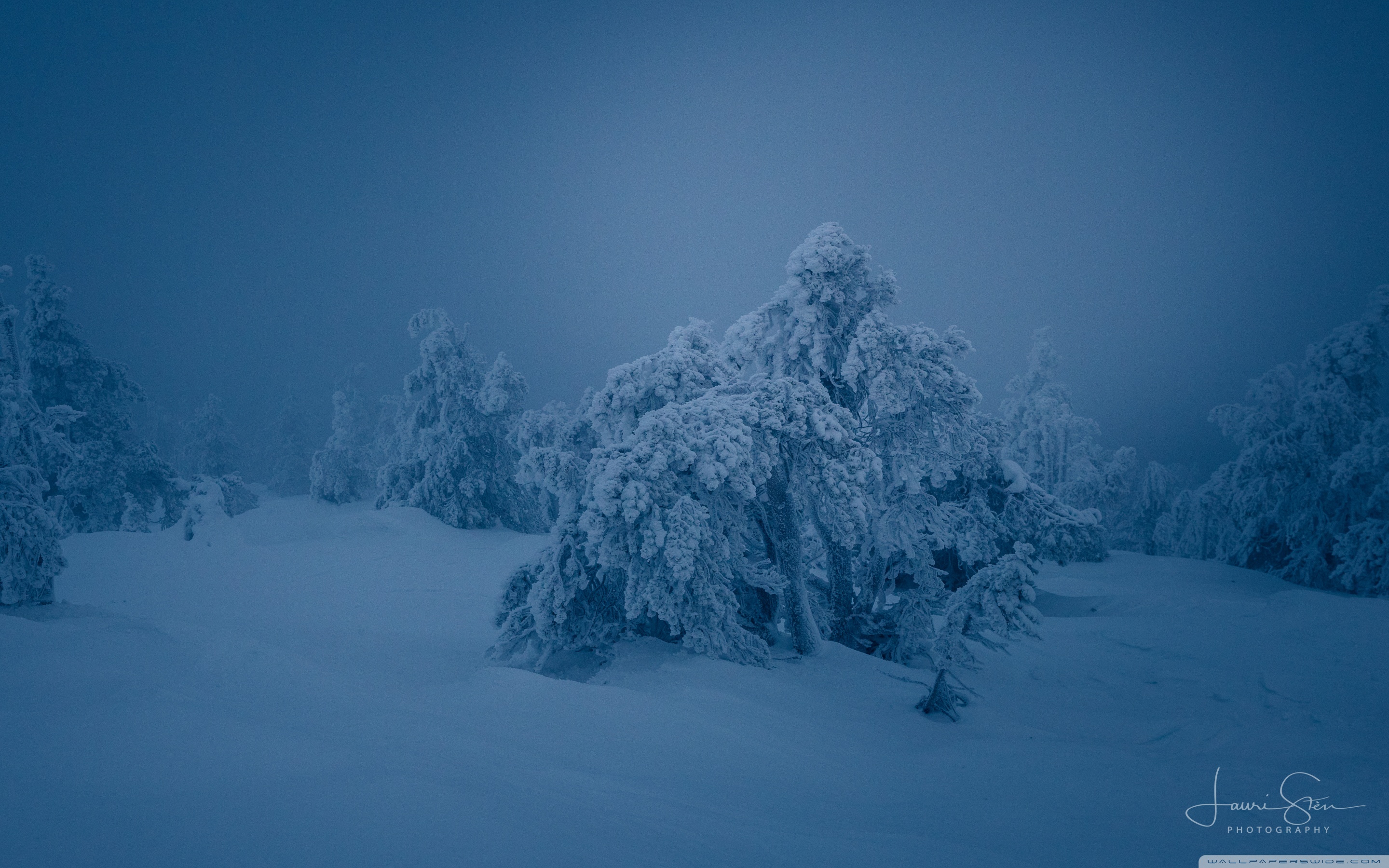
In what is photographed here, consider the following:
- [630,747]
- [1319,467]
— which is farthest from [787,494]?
[1319,467]

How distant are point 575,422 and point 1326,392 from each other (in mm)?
26835

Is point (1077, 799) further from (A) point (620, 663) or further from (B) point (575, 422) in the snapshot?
(B) point (575, 422)

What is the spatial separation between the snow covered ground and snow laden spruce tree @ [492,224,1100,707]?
4.13 feet

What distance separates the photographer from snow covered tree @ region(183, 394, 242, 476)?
2072 inches

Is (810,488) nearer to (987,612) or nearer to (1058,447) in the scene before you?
(987,612)

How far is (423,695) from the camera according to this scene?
28.2 ft

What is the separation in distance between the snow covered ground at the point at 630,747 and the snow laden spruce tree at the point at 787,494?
1.26m

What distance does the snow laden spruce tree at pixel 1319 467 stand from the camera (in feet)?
69.7

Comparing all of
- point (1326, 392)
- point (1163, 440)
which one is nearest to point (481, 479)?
point (1326, 392)

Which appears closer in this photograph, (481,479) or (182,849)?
(182,849)

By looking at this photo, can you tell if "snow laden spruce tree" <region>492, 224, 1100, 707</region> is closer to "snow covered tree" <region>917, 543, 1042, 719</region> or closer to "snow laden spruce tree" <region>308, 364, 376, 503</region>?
"snow covered tree" <region>917, 543, 1042, 719</region>

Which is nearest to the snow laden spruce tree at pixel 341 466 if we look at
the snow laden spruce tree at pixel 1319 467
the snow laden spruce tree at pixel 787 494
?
the snow laden spruce tree at pixel 787 494

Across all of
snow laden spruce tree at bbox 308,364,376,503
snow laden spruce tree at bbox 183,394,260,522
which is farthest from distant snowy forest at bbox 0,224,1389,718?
snow laden spruce tree at bbox 183,394,260,522

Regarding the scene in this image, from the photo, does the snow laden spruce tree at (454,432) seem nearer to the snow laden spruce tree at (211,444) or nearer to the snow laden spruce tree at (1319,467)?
the snow laden spruce tree at (211,444)
